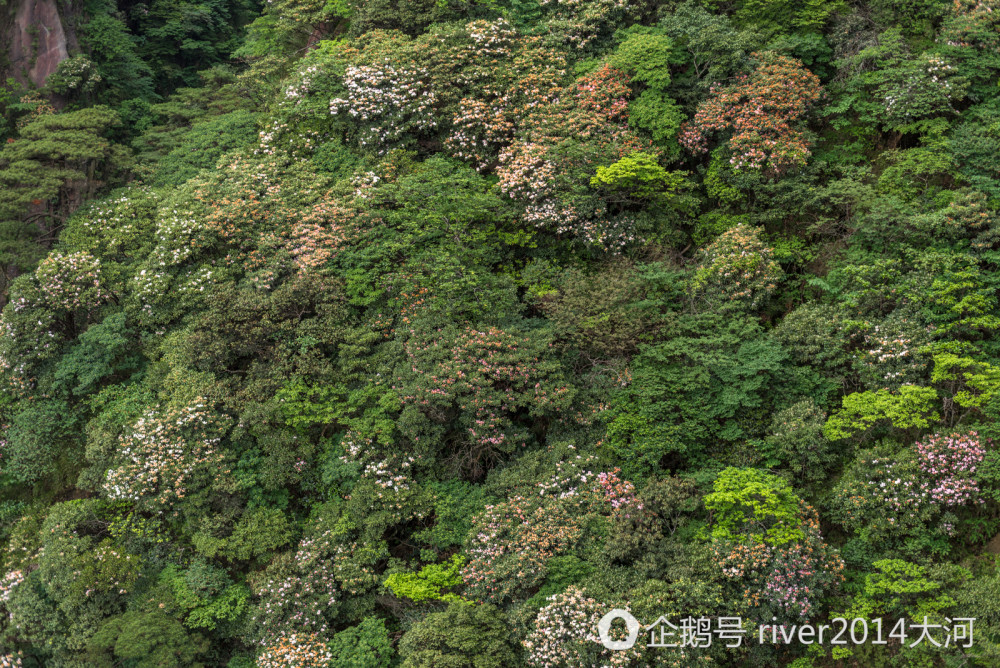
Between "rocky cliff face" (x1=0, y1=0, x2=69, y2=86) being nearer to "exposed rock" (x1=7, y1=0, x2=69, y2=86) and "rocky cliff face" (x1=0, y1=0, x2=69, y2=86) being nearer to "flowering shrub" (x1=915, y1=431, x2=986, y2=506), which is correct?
"exposed rock" (x1=7, y1=0, x2=69, y2=86)

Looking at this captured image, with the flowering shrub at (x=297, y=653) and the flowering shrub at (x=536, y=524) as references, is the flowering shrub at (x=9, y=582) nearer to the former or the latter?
the flowering shrub at (x=297, y=653)

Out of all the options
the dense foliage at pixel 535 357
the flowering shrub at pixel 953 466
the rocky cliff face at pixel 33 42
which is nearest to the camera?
the flowering shrub at pixel 953 466

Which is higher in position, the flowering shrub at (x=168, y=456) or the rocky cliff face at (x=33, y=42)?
the rocky cliff face at (x=33, y=42)

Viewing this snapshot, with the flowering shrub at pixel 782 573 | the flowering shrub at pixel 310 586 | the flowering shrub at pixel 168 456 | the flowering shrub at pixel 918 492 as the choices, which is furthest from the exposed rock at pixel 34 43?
the flowering shrub at pixel 918 492

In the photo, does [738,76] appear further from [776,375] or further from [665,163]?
[776,375]

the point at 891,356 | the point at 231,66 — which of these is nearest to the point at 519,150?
the point at 891,356

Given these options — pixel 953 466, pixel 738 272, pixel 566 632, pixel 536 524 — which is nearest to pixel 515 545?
pixel 536 524
